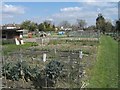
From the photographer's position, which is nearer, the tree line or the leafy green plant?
the leafy green plant

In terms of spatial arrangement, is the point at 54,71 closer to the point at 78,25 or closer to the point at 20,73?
the point at 20,73

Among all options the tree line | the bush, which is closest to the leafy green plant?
the bush

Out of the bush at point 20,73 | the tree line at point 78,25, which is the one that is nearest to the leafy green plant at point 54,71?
the bush at point 20,73

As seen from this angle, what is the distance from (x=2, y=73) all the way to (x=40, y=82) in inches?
57.7

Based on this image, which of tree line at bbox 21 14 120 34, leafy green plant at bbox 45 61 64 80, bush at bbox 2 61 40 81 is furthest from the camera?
tree line at bbox 21 14 120 34

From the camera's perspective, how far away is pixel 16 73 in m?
10.4

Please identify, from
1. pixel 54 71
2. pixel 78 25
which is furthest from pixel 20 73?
pixel 78 25

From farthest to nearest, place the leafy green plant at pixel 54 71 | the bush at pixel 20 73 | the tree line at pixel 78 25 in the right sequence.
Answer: the tree line at pixel 78 25
the bush at pixel 20 73
the leafy green plant at pixel 54 71

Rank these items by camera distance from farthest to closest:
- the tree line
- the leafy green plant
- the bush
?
the tree line, the bush, the leafy green plant

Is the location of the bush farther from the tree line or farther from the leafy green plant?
the tree line

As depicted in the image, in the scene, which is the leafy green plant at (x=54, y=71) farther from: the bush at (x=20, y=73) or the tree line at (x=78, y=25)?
the tree line at (x=78, y=25)

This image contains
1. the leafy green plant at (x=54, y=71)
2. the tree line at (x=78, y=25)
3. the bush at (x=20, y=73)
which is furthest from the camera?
the tree line at (x=78, y=25)

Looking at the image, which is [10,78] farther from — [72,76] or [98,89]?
[98,89]

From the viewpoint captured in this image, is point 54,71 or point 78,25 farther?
point 78,25
